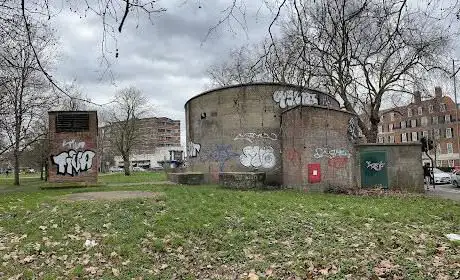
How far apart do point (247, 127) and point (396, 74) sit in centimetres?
1488

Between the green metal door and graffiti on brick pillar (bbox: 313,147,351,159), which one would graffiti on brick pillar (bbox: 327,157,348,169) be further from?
the green metal door

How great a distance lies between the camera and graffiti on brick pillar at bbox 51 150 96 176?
2117 cm

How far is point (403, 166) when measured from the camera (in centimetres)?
2245

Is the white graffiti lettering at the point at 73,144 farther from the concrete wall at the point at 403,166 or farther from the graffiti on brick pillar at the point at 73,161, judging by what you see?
the concrete wall at the point at 403,166

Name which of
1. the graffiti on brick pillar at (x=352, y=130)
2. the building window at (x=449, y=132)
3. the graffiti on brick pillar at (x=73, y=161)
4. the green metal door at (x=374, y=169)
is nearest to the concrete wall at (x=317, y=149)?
the graffiti on brick pillar at (x=352, y=130)

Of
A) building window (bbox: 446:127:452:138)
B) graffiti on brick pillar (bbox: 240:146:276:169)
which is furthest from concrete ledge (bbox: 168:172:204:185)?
building window (bbox: 446:127:452:138)

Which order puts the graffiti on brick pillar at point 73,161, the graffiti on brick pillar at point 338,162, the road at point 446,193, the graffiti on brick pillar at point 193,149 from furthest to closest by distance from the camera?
the graffiti on brick pillar at point 193,149
the graffiti on brick pillar at point 73,161
the road at point 446,193
the graffiti on brick pillar at point 338,162

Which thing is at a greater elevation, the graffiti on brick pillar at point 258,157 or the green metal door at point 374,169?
the graffiti on brick pillar at point 258,157

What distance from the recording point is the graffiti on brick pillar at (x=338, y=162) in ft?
64.7

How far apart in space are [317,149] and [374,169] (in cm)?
545

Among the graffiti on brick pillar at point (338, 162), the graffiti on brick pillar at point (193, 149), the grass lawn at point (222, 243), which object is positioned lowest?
the grass lawn at point (222, 243)

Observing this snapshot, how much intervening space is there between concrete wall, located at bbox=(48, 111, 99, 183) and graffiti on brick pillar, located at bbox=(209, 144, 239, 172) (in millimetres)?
6641

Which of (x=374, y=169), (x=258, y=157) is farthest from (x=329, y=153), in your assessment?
(x=374, y=169)

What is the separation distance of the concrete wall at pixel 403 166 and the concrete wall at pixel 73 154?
14.4 m
